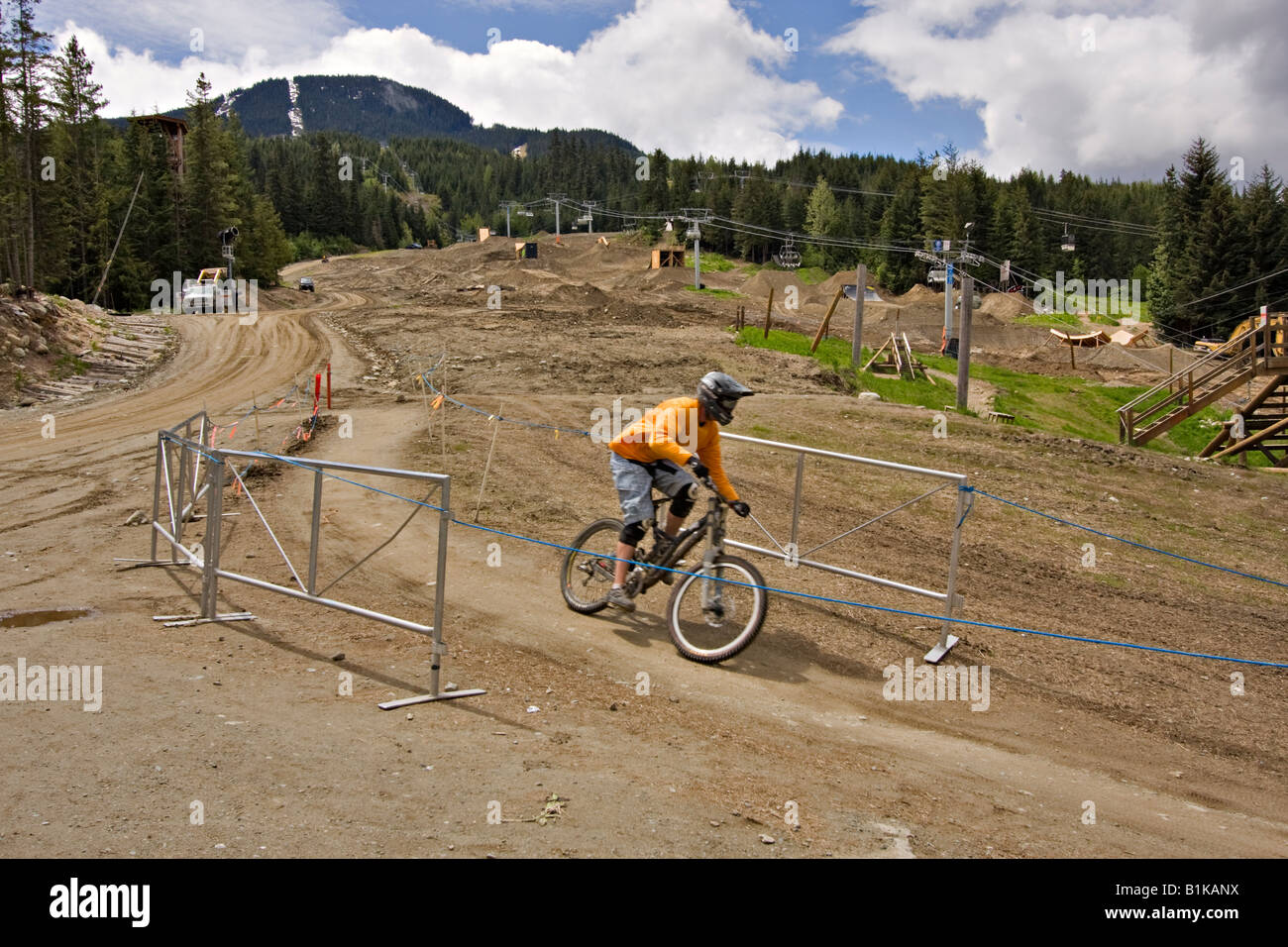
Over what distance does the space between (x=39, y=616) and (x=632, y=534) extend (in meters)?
5.67

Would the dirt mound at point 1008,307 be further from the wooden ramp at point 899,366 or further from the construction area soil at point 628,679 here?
the construction area soil at point 628,679

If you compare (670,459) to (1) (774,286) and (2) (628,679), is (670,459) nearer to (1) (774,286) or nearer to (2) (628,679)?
(2) (628,679)

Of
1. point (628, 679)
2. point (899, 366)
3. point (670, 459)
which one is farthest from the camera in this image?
point (899, 366)

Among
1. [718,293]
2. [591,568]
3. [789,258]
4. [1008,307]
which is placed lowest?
[591,568]

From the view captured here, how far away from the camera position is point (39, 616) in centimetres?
804

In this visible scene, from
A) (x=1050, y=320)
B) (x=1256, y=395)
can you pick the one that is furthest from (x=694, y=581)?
(x=1050, y=320)

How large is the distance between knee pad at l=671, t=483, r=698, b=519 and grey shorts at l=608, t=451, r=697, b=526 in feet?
0.17

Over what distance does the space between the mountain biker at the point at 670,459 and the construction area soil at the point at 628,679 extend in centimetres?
101

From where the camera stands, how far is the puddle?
25.7 feet

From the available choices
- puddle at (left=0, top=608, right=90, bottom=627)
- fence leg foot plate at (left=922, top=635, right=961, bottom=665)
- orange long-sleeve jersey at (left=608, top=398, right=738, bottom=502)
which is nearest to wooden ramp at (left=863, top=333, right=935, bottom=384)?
fence leg foot plate at (left=922, top=635, right=961, bottom=665)

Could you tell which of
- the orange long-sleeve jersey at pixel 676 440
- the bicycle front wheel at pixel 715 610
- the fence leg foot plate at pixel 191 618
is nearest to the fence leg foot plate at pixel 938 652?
the bicycle front wheel at pixel 715 610

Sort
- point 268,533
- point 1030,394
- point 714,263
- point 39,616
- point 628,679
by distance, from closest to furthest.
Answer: point 628,679 < point 39,616 < point 268,533 < point 1030,394 < point 714,263

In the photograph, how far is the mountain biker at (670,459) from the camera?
24.0ft

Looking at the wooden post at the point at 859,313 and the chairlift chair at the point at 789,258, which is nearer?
the wooden post at the point at 859,313
